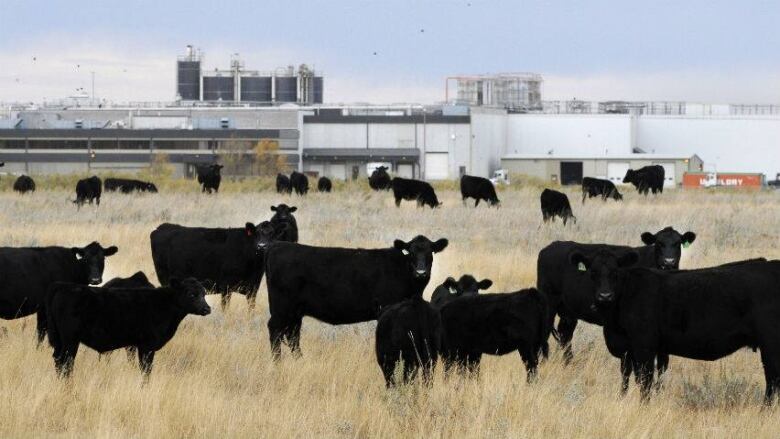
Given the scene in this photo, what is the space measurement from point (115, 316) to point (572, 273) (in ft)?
15.6

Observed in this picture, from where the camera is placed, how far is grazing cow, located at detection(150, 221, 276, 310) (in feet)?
54.1

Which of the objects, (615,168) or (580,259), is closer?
(580,259)

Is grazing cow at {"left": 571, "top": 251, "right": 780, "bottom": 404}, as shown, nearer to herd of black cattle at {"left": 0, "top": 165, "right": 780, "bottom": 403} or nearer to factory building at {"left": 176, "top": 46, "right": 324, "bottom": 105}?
herd of black cattle at {"left": 0, "top": 165, "right": 780, "bottom": 403}

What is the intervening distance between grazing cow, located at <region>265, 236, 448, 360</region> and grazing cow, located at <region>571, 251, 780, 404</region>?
2364 mm

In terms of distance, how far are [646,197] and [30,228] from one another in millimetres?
25227

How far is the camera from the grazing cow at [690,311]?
10.5m

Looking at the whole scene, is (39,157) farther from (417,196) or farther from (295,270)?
(295,270)

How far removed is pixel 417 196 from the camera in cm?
4191

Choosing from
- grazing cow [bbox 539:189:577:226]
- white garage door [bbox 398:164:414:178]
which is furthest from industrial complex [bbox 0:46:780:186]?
grazing cow [bbox 539:189:577:226]

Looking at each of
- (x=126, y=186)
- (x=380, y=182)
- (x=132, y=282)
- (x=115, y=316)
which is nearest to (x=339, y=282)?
(x=132, y=282)

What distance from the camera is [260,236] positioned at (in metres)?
16.0

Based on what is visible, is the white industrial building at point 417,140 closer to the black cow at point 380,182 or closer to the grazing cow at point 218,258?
the black cow at point 380,182

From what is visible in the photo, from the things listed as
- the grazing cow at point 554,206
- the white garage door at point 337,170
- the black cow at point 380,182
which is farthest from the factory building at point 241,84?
the grazing cow at point 554,206

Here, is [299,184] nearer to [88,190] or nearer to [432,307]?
[88,190]
